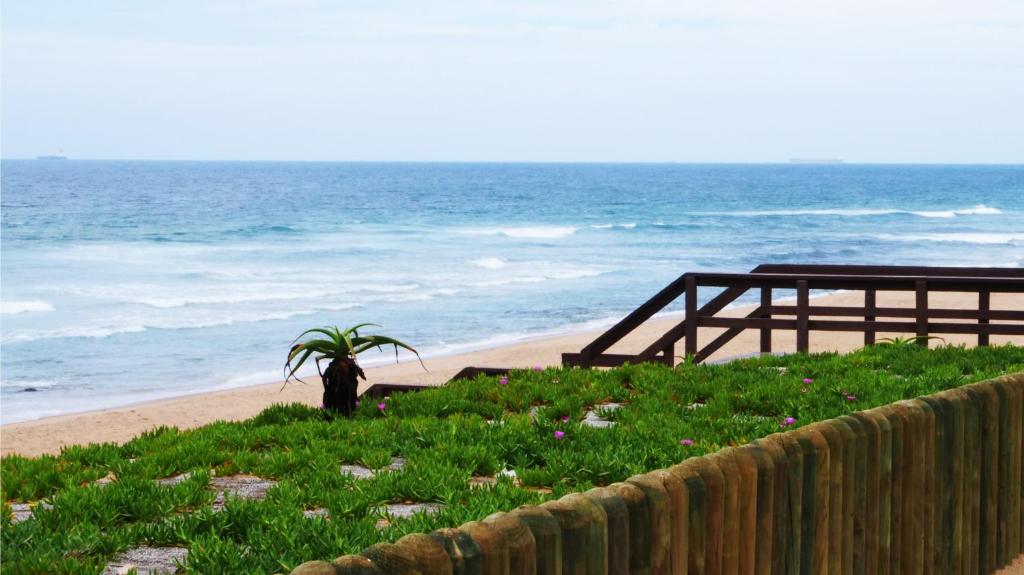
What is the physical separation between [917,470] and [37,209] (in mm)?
89998

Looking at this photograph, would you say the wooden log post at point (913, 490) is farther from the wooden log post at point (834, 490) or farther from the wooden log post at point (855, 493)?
the wooden log post at point (834, 490)

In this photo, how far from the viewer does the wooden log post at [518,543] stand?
11.7 ft

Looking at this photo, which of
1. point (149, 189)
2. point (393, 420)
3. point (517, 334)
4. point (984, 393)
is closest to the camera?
point (984, 393)

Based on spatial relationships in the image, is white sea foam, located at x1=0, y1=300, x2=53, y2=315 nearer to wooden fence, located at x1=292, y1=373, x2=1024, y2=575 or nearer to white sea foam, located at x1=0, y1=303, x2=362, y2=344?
white sea foam, located at x1=0, y1=303, x2=362, y2=344

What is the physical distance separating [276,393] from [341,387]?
11.6 meters

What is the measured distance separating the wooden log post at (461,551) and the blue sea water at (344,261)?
17.5 metres

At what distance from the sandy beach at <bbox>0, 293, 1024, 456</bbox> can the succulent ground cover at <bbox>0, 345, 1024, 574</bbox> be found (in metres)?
4.45

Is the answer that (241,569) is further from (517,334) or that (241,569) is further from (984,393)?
(517,334)

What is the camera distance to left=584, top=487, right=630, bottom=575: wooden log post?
387 cm

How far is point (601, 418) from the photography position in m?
8.85

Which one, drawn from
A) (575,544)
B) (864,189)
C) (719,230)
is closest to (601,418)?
(575,544)

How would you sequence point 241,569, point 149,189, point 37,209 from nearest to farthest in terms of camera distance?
point 241,569 → point 37,209 → point 149,189

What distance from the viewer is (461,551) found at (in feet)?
11.4

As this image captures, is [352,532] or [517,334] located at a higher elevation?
[352,532]
